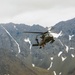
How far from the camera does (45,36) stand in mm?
57719

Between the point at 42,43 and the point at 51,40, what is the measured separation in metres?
3.62

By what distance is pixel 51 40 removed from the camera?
56688 mm

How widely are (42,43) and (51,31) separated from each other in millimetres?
3981

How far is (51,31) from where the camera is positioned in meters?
56.9

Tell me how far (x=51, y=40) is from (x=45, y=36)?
62.6 inches

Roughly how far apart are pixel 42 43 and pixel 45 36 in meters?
2.59

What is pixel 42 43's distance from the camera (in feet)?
197

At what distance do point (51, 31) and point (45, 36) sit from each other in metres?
1.55

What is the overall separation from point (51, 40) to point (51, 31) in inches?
61.1
